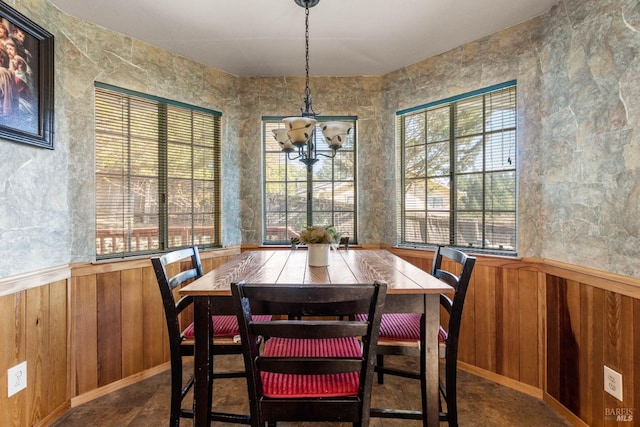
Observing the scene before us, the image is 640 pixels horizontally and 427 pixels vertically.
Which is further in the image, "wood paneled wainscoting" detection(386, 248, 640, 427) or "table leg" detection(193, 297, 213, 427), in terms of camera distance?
"wood paneled wainscoting" detection(386, 248, 640, 427)

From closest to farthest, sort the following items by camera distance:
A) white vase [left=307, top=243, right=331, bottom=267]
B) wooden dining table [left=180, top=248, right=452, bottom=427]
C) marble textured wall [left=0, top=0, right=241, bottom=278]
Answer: wooden dining table [left=180, top=248, right=452, bottom=427] → marble textured wall [left=0, top=0, right=241, bottom=278] → white vase [left=307, top=243, right=331, bottom=267]

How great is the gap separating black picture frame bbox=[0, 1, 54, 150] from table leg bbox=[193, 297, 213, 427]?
4.62 feet

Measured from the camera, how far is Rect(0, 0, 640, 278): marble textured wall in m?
1.64

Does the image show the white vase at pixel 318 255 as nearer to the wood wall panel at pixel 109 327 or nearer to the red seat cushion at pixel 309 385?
the red seat cushion at pixel 309 385

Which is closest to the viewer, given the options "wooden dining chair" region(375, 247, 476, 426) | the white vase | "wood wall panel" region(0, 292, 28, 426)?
"wooden dining chair" region(375, 247, 476, 426)

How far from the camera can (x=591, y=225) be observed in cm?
176

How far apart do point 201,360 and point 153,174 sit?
68.0 inches

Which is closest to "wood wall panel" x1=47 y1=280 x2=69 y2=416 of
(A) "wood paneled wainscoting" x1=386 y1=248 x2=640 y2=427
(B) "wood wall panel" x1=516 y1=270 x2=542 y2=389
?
(A) "wood paneled wainscoting" x1=386 y1=248 x2=640 y2=427

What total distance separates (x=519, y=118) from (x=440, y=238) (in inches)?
43.3

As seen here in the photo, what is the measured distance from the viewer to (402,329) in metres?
1.68

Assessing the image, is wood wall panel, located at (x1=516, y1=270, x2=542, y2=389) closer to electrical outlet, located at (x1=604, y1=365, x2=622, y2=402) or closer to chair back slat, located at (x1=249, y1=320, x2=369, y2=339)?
electrical outlet, located at (x1=604, y1=365, x2=622, y2=402)

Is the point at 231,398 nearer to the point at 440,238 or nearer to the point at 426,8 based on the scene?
the point at 440,238

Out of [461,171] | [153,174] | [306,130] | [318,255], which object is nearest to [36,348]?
[153,174]

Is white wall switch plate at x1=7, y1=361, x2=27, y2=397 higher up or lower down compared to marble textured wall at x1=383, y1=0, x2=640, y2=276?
lower down
